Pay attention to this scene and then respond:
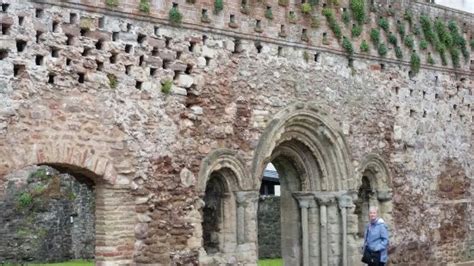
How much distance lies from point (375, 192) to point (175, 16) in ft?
20.5

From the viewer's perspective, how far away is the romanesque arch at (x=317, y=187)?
591 inches

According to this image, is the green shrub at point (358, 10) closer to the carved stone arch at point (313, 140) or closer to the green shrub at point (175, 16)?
the carved stone arch at point (313, 140)

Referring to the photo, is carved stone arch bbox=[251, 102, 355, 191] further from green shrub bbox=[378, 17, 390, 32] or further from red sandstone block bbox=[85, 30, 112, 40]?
red sandstone block bbox=[85, 30, 112, 40]

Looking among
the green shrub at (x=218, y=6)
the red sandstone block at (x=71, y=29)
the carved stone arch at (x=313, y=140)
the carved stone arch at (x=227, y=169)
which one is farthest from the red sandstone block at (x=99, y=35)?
the carved stone arch at (x=313, y=140)

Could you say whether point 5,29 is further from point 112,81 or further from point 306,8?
point 306,8

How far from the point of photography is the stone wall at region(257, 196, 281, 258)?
76.2 feet

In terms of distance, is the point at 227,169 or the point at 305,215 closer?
the point at 227,169

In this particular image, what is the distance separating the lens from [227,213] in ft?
44.4

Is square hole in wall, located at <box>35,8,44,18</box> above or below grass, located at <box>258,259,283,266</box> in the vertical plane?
above

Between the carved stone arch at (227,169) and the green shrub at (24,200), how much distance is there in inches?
397

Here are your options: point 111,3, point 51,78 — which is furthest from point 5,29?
point 111,3

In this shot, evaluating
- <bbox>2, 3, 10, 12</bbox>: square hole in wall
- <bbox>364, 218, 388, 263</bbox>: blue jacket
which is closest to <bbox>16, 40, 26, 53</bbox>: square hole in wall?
<bbox>2, 3, 10, 12</bbox>: square hole in wall

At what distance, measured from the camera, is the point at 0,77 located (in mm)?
10203

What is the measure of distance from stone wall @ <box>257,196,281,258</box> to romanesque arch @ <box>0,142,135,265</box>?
11.9 metres
